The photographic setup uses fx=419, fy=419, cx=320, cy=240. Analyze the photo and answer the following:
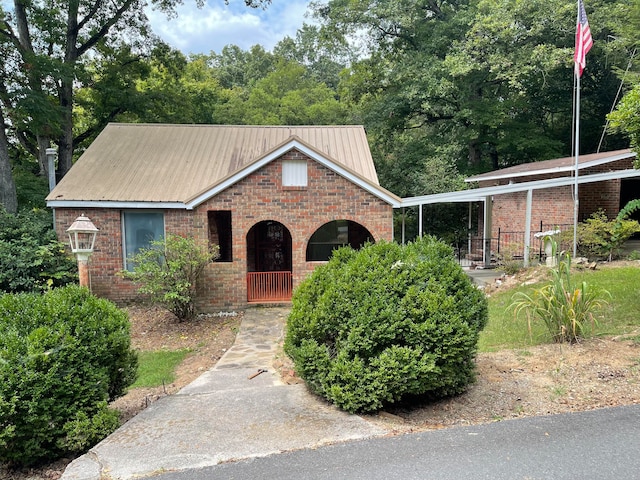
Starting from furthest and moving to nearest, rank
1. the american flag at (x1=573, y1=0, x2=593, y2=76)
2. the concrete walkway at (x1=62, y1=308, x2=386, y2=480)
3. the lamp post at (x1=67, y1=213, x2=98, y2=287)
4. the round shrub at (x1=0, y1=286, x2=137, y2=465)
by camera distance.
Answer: the american flag at (x1=573, y1=0, x2=593, y2=76) → the lamp post at (x1=67, y1=213, x2=98, y2=287) → the round shrub at (x1=0, y1=286, x2=137, y2=465) → the concrete walkway at (x1=62, y1=308, x2=386, y2=480)

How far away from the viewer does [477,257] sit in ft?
54.0

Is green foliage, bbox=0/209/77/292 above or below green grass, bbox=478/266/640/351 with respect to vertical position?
above

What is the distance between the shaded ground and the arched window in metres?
7.74

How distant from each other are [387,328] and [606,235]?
11.3 meters

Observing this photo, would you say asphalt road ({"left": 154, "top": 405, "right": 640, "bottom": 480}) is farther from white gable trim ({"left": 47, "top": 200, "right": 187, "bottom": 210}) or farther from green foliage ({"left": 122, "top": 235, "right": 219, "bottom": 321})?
white gable trim ({"left": 47, "top": 200, "right": 187, "bottom": 210})

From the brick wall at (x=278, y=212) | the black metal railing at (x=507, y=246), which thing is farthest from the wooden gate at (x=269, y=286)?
the black metal railing at (x=507, y=246)

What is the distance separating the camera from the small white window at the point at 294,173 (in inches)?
423

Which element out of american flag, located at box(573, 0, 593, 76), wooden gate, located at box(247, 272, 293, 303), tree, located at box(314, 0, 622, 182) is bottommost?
wooden gate, located at box(247, 272, 293, 303)

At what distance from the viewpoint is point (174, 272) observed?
9.48m

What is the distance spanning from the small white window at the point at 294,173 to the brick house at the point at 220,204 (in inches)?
1.0

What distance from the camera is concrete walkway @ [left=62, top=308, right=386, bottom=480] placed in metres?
3.08

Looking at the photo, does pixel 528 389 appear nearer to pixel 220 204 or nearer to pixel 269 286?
pixel 269 286

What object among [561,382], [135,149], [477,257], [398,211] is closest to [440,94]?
[398,211]

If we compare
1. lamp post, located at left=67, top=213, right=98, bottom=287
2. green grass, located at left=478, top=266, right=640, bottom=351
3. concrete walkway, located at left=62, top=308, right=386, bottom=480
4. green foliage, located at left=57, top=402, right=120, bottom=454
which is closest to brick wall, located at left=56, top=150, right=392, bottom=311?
green grass, located at left=478, top=266, right=640, bottom=351
